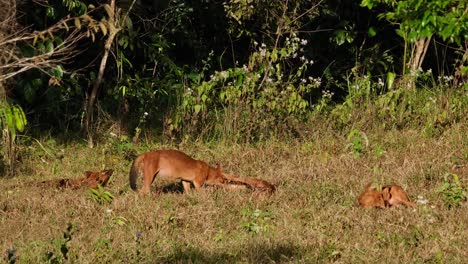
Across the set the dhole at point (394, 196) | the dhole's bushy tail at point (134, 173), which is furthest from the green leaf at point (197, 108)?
the dhole at point (394, 196)

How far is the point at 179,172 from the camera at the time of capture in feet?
23.0

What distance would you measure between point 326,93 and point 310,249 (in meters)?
5.51

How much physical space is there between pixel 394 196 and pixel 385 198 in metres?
0.08

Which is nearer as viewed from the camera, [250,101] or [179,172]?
[179,172]

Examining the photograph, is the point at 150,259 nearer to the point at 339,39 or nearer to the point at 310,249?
the point at 310,249

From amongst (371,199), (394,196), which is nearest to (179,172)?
(371,199)

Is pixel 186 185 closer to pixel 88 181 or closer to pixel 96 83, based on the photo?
pixel 88 181

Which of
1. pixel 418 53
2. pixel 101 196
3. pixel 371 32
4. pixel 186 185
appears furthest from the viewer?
pixel 371 32

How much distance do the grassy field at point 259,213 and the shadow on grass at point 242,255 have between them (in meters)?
0.01

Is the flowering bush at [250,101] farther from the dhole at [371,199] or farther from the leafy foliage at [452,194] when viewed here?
the leafy foliage at [452,194]

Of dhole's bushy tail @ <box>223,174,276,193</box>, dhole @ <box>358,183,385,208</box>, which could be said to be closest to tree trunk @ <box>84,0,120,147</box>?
dhole's bushy tail @ <box>223,174,276,193</box>

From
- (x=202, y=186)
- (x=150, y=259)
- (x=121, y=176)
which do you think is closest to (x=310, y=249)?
→ (x=150, y=259)

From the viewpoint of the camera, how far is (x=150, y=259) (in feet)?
16.6

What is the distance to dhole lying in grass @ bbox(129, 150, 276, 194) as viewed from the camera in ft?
22.9
